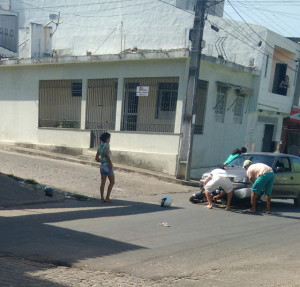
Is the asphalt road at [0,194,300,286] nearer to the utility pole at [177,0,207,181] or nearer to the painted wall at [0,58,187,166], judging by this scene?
the utility pole at [177,0,207,181]

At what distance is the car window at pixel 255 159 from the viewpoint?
1083 cm

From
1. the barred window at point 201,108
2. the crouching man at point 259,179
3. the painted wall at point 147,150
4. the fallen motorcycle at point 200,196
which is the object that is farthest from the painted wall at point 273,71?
the crouching man at point 259,179

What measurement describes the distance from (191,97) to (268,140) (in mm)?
9109

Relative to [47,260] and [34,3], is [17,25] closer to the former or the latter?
[34,3]

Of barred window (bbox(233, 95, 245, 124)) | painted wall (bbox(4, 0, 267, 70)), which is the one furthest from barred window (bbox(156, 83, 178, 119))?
barred window (bbox(233, 95, 245, 124))

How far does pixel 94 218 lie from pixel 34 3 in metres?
20.6

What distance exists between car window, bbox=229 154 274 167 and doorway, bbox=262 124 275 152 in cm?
1017

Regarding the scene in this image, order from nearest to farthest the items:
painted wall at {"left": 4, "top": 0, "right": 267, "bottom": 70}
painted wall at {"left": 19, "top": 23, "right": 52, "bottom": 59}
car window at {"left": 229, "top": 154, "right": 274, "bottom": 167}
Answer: car window at {"left": 229, "top": 154, "right": 274, "bottom": 167}
painted wall at {"left": 4, "top": 0, "right": 267, "bottom": 70}
painted wall at {"left": 19, "top": 23, "right": 52, "bottom": 59}

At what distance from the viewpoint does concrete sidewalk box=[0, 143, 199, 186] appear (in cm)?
1421

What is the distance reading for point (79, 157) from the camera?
1675cm

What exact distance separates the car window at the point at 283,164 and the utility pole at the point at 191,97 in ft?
11.8

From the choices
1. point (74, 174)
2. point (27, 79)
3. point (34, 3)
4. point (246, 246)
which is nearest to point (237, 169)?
point (246, 246)

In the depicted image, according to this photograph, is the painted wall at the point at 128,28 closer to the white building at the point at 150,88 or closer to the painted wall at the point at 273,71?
the white building at the point at 150,88

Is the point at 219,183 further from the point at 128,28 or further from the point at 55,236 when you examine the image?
the point at 128,28
